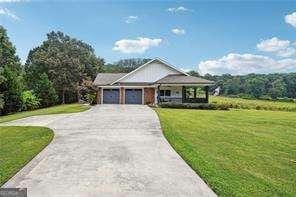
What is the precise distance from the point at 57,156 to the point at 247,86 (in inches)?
3879

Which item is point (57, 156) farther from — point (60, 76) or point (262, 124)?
→ point (60, 76)

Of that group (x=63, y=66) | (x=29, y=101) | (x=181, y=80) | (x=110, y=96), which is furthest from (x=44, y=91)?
(x=181, y=80)

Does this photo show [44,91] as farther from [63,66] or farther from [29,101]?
[63,66]

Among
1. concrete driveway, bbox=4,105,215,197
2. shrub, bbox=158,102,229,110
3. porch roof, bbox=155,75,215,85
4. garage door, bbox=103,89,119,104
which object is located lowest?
concrete driveway, bbox=4,105,215,197

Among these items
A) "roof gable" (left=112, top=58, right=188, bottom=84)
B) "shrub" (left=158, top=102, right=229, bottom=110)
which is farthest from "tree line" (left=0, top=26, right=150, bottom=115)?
"shrub" (left=158, top=102, right=229, bottom=110)

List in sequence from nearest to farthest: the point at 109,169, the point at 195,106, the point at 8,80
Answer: the point at 109,169 < the point at 195,106 < the point at 8,80

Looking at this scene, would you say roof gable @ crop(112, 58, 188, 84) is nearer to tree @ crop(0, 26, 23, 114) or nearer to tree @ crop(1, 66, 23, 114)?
tree @ crop(1, 66, 23, 114)

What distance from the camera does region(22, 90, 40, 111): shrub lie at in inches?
1861

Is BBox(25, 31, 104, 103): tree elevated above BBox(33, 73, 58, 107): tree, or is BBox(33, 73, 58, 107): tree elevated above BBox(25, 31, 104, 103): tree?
BBox(25, 31, 104, 103): tree

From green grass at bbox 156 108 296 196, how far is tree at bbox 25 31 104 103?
3912 cm

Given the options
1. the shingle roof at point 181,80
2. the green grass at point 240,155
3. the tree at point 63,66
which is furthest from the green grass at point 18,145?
the tree at point 63,66

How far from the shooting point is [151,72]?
45.1 metres

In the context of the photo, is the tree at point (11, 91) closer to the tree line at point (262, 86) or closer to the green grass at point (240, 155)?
the green grass at point (240, 155)

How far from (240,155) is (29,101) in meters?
39.6
